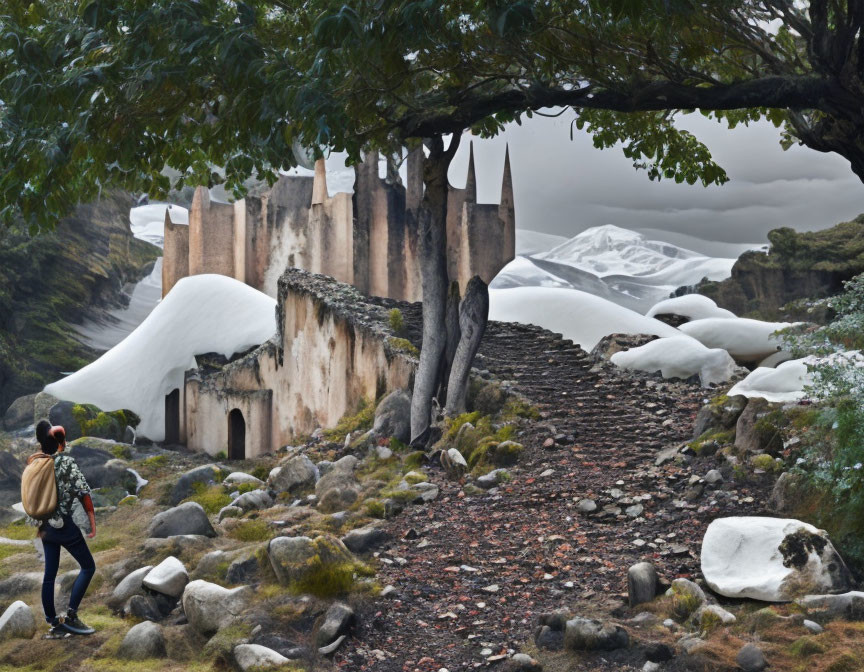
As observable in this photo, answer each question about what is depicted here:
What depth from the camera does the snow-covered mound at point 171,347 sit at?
2177 cm

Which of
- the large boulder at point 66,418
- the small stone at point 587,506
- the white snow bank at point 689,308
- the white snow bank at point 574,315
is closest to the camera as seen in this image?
the small stone at point 587,506

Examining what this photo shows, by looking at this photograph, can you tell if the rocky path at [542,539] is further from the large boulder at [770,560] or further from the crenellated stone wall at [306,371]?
the crenellated stone wall at [306,371]

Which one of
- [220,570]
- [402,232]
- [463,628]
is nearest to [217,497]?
[220,570]

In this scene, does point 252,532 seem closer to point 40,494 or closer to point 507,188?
point 40,494

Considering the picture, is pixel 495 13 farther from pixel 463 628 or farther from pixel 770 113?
pixel 770 113

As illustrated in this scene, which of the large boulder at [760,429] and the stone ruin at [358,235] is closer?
the large boulder at [760,429]

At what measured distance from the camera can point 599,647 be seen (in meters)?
5.03

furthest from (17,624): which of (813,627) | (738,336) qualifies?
(738,336)

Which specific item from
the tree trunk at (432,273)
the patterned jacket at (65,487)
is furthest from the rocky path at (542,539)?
the patterned jacket at (65,487)

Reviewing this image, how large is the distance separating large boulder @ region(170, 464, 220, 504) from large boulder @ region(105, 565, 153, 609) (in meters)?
4.32

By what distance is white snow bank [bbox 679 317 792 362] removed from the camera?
17.3m

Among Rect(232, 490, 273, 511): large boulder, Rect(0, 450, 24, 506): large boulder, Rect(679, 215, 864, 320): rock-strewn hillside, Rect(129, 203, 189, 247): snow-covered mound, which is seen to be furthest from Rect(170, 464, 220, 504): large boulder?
Rect(129, 203, 189, 247): snow-covered mound

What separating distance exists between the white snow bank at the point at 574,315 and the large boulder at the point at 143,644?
1446 centimetres

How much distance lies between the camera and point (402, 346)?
1266cm
